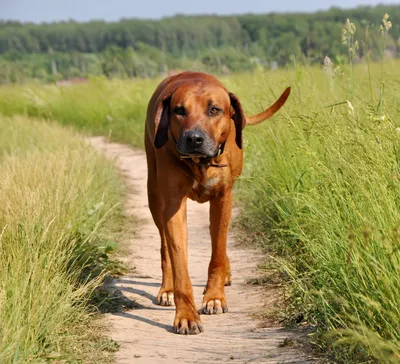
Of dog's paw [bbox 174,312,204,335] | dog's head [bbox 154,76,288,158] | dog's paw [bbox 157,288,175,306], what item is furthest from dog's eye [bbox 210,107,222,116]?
dog's paw [bbox 157,288,175,306]

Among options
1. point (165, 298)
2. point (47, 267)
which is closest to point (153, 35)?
point (165, 298)

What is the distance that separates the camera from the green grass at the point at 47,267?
3.94m

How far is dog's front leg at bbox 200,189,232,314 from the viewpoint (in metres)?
5.16

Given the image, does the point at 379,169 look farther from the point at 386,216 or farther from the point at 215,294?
the point at 215,294

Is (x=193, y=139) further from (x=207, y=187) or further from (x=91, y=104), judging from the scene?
(x=91, y=104)

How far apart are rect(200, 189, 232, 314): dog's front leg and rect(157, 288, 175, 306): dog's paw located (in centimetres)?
31

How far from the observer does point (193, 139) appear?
4.61 metres

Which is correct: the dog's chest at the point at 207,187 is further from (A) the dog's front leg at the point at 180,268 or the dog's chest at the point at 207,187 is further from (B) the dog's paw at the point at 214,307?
(B) the dog's paw at the point at 214,307

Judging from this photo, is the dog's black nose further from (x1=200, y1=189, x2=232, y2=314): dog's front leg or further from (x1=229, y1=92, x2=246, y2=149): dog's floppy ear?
(x1=200, y1=189, x2=232, y2=314): dog's front leg

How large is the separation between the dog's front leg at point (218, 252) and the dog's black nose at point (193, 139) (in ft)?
2.13

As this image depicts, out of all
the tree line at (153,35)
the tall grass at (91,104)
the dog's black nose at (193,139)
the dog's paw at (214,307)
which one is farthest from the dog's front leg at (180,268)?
the tree line at (153,35)

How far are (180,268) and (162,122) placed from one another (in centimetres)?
86

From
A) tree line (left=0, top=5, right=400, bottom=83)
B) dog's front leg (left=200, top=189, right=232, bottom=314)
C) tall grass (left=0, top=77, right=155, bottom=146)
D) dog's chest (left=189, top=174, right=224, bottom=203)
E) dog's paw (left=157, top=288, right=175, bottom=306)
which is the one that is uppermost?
dog's chest (left=189, top=174, right=224, bottom=203)

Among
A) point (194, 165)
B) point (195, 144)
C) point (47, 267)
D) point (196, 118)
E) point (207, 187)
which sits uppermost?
point (196, 118)
